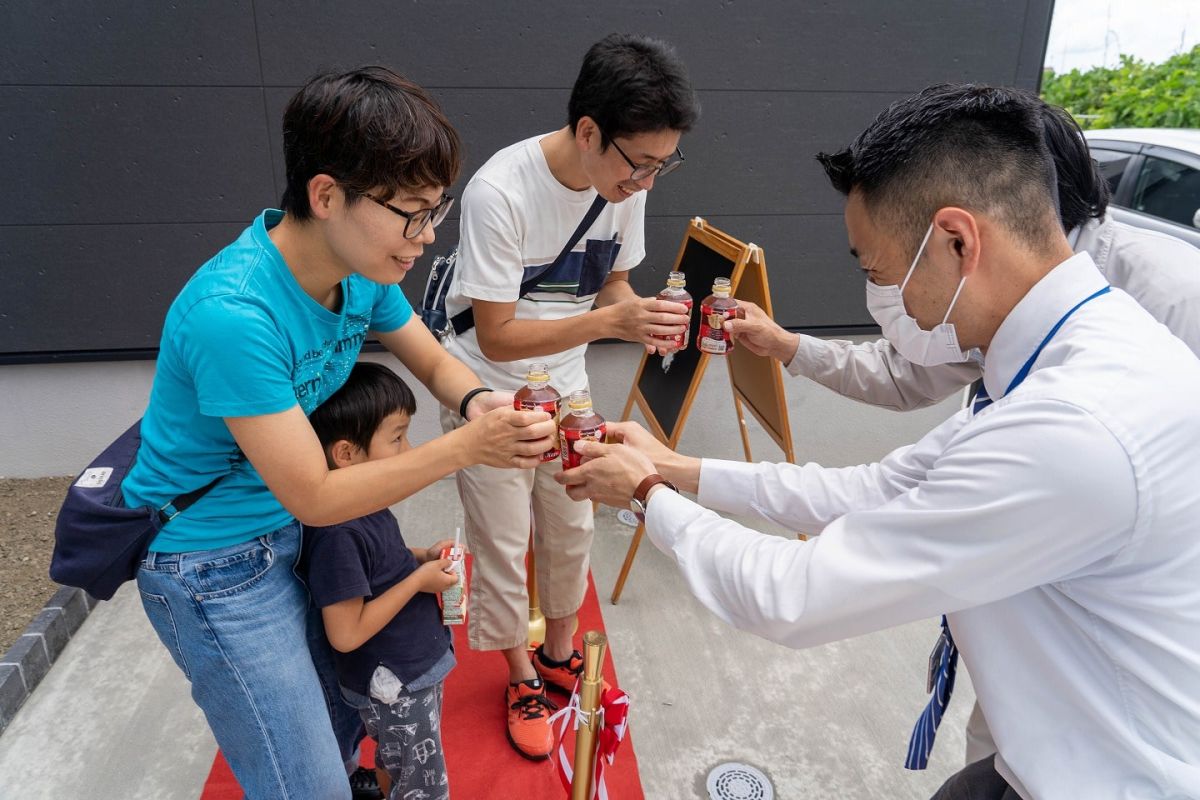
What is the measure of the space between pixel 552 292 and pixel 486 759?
59.4 inches

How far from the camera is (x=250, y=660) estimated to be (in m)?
1.56

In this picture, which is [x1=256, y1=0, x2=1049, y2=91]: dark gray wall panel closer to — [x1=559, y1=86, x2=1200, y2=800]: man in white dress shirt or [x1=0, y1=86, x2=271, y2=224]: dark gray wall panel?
[x1=0, y1=86, x2=271, y2=224]: dark gray wall panel

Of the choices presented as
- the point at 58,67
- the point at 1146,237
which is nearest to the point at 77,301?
the point at 58,67

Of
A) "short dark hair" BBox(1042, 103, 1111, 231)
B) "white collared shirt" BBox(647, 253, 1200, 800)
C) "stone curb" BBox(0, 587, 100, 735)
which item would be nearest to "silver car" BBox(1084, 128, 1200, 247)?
"short dark hair" BBox(1042, 103, 1111, 231)

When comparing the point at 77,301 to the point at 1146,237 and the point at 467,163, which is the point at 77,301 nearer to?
the point at 467,163

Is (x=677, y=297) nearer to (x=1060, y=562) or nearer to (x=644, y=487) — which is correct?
(x=644, y=487)

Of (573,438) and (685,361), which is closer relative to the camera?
(573,438)

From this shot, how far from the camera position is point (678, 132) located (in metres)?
2.17

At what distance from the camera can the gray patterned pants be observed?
188 cm

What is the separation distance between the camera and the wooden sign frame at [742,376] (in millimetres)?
2904

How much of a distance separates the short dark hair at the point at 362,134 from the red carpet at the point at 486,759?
1839mm

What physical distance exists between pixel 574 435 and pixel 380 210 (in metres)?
0.64

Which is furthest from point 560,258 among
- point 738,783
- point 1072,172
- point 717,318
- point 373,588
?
point 738,783

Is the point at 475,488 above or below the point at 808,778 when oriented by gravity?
above
